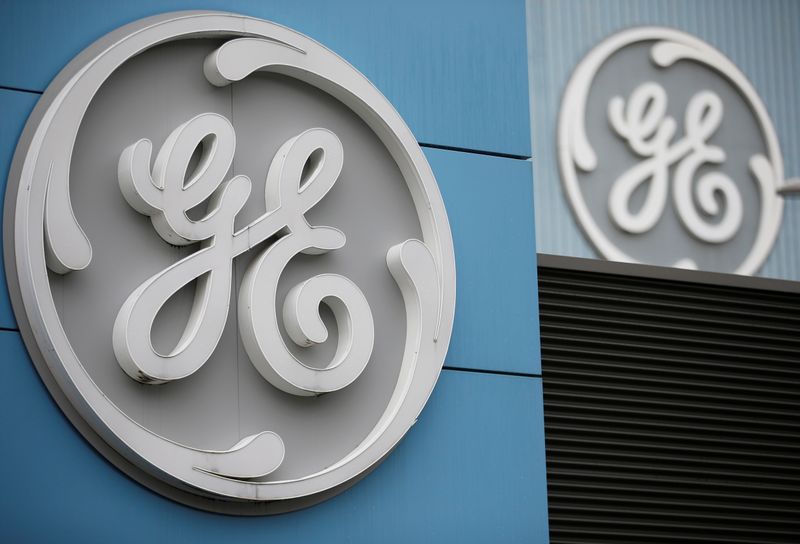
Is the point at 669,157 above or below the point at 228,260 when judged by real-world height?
above

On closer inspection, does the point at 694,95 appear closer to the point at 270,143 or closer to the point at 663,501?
the point at 663,501

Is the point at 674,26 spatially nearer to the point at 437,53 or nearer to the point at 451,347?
the point at 437,53

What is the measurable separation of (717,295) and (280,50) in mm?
4694

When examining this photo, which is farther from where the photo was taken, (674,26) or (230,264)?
(674,26)

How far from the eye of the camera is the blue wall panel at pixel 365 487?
473 centimetres

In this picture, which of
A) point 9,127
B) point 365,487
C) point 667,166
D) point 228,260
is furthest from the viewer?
point 667,166

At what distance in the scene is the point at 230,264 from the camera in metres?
5.18

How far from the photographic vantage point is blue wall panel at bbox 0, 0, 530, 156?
5.85 m

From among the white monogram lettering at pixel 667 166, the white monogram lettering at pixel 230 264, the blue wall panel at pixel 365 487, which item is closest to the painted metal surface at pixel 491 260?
the blue wall panel at pixel 365 487

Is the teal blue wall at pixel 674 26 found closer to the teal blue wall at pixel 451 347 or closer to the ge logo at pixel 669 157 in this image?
the ge logo at pixel 669 157

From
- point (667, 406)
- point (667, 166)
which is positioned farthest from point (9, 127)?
point (667, 406)

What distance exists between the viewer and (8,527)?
15.2ft

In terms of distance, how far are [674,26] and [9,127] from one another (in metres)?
5.50

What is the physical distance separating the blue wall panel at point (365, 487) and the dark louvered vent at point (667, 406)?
276 cm
